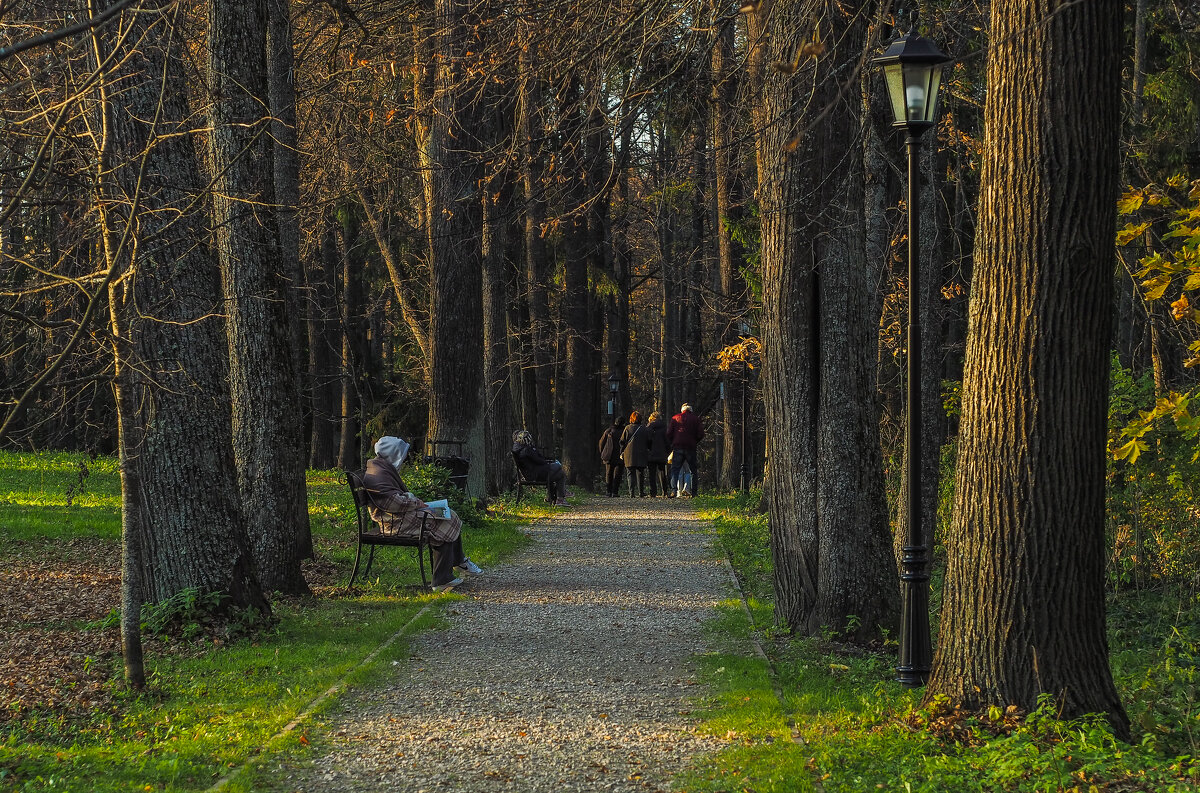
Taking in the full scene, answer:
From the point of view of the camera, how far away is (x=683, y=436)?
81.1 feet

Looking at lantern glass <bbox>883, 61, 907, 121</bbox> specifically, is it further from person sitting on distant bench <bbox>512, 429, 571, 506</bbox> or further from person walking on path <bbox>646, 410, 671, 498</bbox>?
person walking on path <bbox>646, 410, 671, 498</bbox>

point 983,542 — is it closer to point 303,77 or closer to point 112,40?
point 112,40

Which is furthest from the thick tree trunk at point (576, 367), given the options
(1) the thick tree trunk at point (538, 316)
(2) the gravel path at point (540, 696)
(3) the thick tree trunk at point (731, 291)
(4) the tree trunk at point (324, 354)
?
(2) the gravel path at point (540, 696)

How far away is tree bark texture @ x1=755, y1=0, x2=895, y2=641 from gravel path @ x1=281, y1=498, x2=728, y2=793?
1.22 m

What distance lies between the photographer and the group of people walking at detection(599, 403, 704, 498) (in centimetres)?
2473

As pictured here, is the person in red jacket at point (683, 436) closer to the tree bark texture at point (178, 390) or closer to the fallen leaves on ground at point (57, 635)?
the fallen leaves on ground at point (57, 635)

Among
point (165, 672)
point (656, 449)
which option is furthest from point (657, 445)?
point (165, 672)

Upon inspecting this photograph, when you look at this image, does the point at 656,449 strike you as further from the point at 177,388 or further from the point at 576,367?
the point at 177,388

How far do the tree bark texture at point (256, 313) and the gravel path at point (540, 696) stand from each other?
1840 mm

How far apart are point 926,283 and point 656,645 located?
587 cm

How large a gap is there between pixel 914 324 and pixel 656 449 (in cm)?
1827

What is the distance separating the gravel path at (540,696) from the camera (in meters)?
5.59

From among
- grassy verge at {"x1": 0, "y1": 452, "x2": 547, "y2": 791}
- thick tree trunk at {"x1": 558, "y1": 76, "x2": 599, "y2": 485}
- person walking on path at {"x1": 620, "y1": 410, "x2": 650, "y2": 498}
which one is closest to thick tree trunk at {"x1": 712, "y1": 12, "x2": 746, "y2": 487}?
person walking on path at {"x1": 620, "y1": 410, "x2": 650, "y2": 498}

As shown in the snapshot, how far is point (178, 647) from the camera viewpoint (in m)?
8.09
